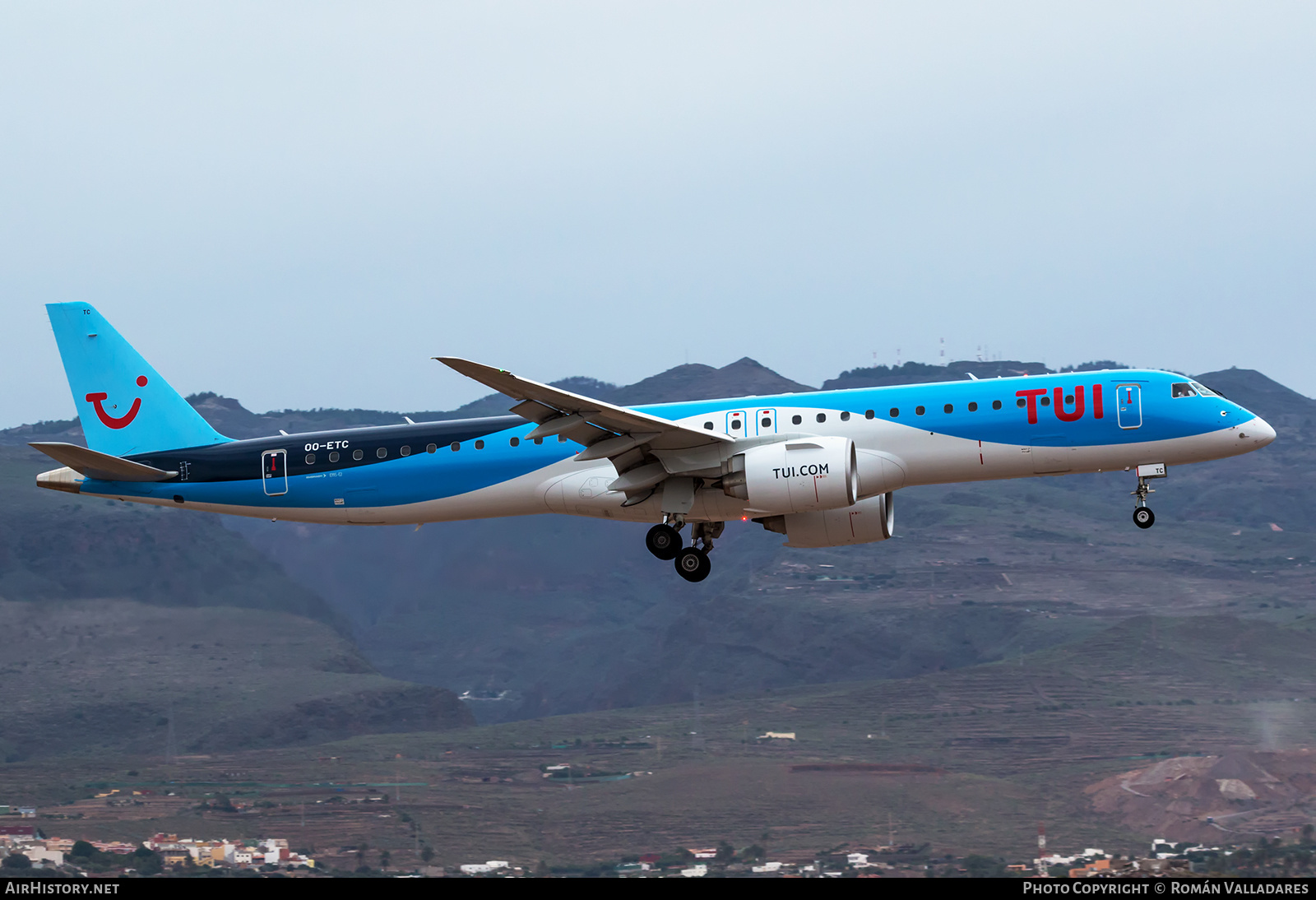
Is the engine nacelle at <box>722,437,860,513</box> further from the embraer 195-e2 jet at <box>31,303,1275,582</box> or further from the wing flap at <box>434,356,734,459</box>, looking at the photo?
the wing flap at <box>434,356,734,459</box>

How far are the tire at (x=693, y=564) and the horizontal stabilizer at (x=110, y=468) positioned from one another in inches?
620

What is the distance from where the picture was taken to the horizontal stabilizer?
41.3m

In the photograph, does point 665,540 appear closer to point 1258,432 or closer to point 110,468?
point 1258,432

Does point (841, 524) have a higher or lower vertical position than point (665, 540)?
higher

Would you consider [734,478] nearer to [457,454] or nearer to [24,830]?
[457,454]

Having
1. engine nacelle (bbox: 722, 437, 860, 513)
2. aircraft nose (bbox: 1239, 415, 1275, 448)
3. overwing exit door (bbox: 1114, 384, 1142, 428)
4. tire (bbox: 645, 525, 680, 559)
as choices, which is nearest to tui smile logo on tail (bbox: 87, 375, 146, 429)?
tire (bbox: 645, 525, 680, 559)

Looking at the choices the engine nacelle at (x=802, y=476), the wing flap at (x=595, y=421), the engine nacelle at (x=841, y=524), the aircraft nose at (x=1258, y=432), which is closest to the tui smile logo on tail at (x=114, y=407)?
the wing flap at (x=595, y=421)

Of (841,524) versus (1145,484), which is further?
(841,524)

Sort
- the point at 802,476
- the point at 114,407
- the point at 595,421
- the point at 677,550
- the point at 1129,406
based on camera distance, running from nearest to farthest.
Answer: the point at 802,476 → the point at 595,421 → the point at 1129,406 → the point at 677,550 → the point at 114,407

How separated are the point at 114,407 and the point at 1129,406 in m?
30.6

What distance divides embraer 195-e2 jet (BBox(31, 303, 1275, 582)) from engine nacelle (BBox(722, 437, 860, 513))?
0.15 ft

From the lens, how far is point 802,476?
3650 cm

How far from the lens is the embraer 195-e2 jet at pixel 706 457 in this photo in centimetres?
3725

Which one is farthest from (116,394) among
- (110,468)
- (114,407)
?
(110,468)
